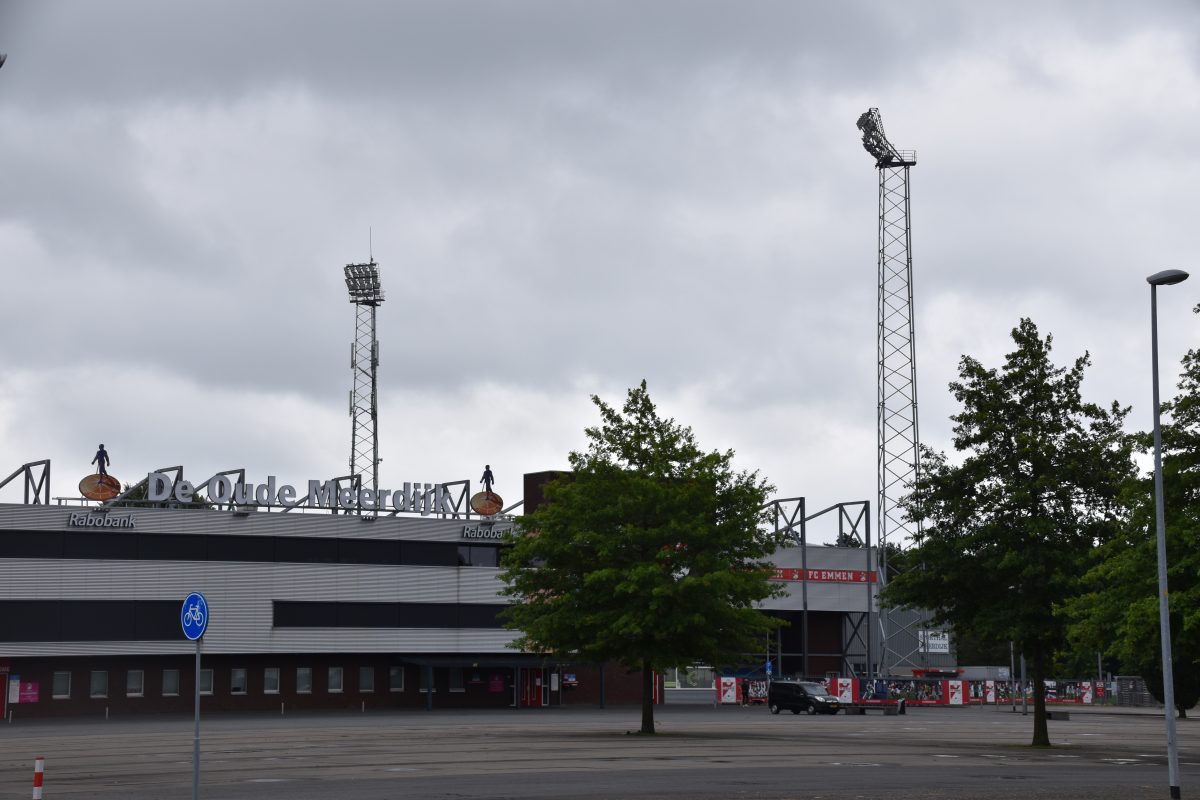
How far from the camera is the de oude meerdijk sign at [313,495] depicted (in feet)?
224

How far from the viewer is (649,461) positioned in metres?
48.8

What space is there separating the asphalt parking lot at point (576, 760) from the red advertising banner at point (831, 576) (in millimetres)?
28384

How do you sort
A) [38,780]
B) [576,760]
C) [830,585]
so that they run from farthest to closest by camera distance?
[830,585] < [576,760] < [38,780]

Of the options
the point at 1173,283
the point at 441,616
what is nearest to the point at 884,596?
the point at 1173,283

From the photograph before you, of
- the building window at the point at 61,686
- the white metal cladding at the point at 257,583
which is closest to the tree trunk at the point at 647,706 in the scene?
the white metal cladding at the point at 257,583

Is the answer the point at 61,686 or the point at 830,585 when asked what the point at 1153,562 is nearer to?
the point at 61,686

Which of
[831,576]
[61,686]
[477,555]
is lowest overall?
[61,686]

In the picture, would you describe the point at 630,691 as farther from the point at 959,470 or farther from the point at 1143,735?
the point at 959,470

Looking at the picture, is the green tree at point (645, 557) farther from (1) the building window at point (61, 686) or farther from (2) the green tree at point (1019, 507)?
(1) the building window at point (61, 686)

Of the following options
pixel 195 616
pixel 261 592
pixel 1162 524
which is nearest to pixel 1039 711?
pixel 1162 524

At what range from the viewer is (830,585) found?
89.7 meters

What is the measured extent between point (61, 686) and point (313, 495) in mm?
15109

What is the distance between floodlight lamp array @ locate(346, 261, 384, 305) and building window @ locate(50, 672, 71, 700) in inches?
1306

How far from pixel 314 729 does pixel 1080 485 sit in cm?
2787
